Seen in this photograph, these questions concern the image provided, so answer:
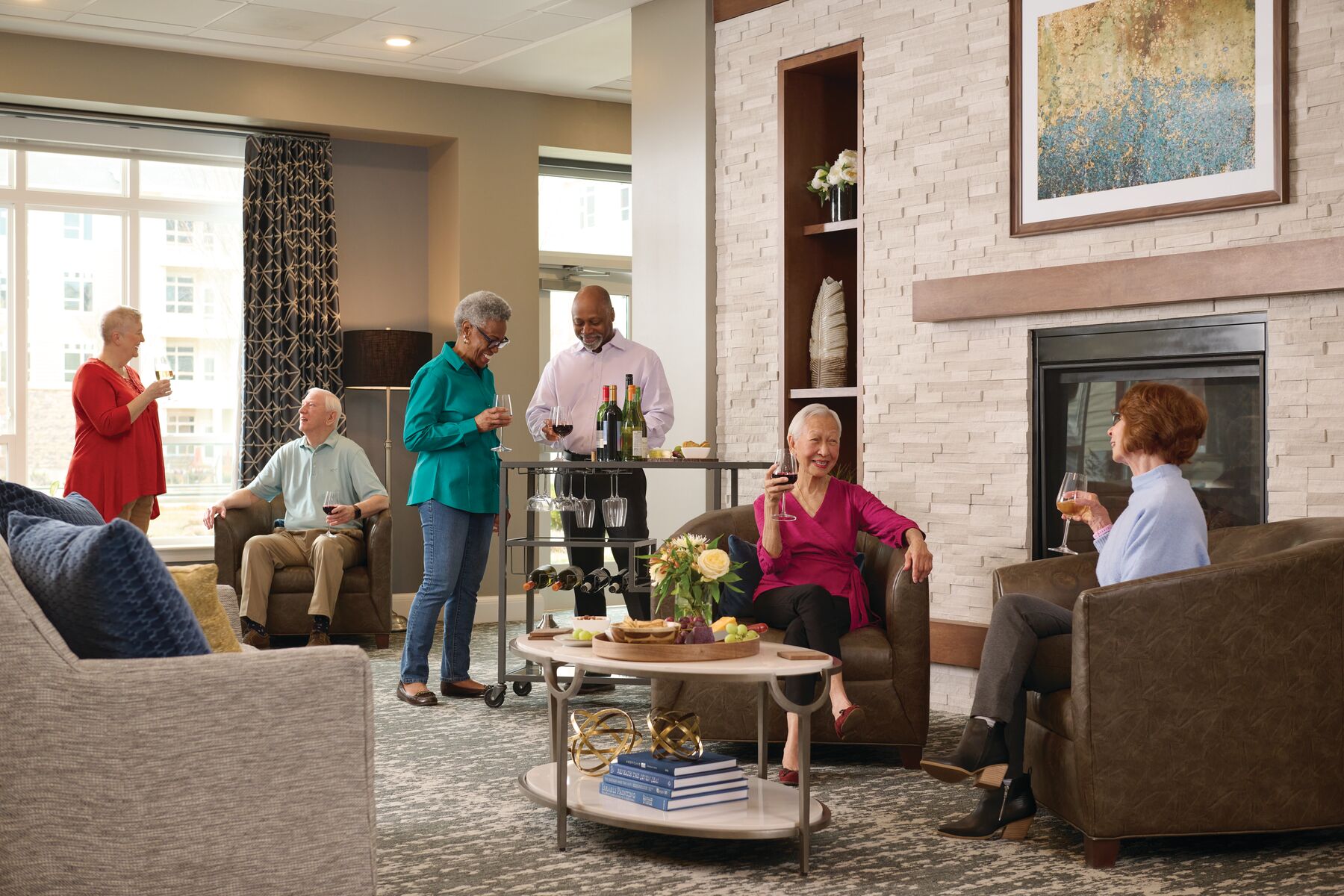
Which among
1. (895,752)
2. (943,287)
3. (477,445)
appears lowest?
(895,752)

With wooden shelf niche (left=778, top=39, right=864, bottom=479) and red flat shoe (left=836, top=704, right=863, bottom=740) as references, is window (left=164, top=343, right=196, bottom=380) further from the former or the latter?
red flat shoe (left=836, top=704, right=863, bottom=740)

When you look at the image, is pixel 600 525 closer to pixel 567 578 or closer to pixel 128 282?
pixel 567 578

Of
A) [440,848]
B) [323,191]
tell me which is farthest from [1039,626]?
[323,191]

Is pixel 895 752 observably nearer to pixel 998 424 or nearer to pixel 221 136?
pixel 998 424

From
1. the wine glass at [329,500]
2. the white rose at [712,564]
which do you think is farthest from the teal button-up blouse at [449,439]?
the white rose at [712,564]

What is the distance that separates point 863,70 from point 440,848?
3675mm

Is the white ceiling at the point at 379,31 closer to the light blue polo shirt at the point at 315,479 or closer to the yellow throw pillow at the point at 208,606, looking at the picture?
the light blue polo shirt at the point at 315,479

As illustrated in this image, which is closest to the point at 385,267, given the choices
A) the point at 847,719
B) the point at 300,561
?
the point at 300,561

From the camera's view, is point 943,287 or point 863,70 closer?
point 943,287

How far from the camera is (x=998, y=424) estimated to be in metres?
4.99

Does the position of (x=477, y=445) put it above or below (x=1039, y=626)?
above

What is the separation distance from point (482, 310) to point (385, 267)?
10.4 ft

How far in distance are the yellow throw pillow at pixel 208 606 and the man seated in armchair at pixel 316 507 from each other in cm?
373

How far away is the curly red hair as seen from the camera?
3289 millimetres
